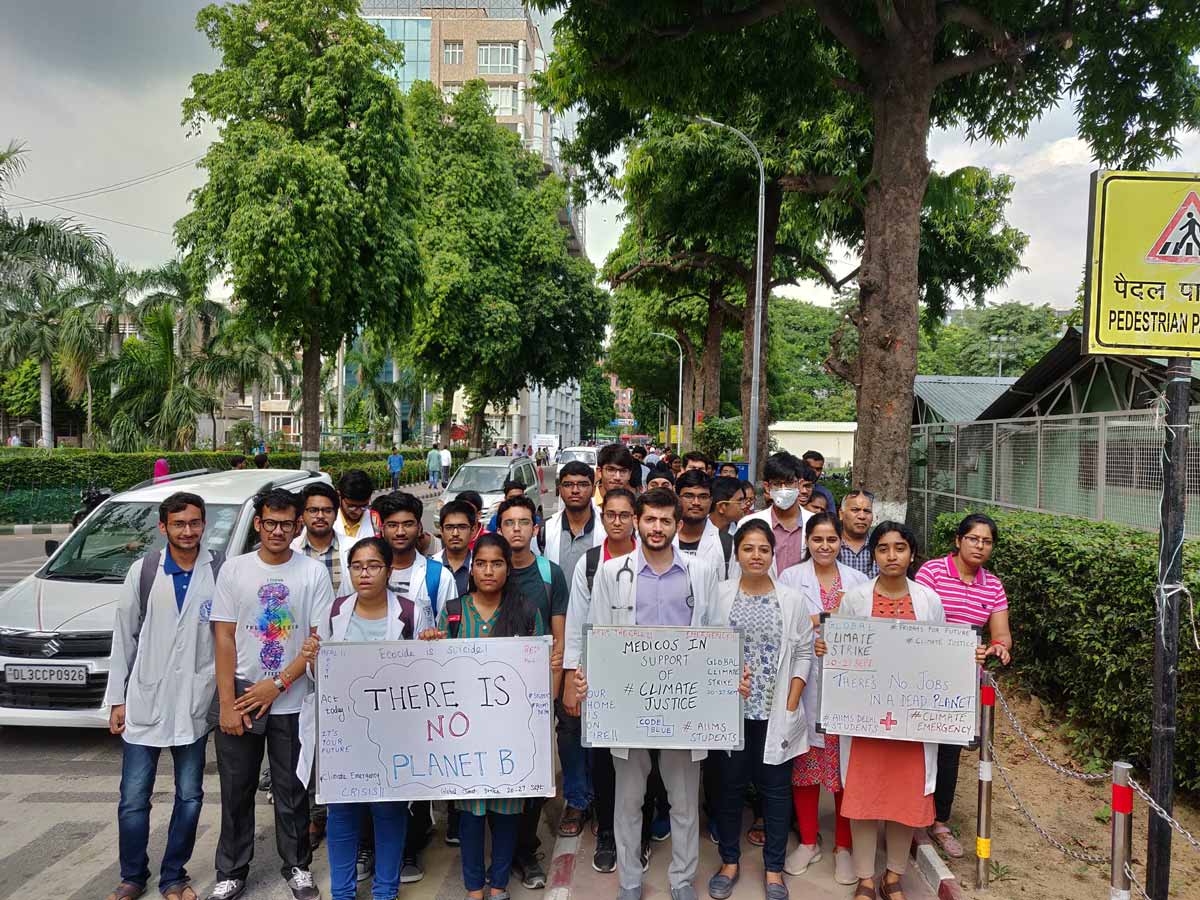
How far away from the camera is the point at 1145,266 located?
3.47m

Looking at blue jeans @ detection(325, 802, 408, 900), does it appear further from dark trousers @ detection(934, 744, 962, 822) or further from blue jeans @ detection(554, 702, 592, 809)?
dark trousers @ detection(934, 744, 962, 822)

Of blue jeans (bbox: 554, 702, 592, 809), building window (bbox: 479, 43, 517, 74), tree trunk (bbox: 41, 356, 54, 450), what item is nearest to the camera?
blue jeans (bbox: 554, 702, 592, 809)

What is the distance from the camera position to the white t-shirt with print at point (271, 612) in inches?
157

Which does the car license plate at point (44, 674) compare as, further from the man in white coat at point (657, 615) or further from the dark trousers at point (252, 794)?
the man in white coat at point (657, 615)

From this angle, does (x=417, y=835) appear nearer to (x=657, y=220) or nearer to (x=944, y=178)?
(x=944, y=178)

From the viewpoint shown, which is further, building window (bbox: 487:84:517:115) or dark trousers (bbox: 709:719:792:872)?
building window (bbox: 487:84:517:115)

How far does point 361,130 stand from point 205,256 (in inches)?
160

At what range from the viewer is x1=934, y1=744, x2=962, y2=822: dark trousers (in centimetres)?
455

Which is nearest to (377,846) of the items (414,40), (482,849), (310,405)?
(482,849)

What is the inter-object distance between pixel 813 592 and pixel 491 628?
5.59 feet

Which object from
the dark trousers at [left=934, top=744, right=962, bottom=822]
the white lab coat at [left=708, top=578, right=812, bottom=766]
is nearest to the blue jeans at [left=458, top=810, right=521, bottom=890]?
the white lab coat at [left=708, top=578, right=812, bottom=766]

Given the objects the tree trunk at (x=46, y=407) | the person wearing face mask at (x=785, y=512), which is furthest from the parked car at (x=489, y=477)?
the tree trunk at (x=46, y=407)

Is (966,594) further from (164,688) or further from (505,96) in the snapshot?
(505,96)

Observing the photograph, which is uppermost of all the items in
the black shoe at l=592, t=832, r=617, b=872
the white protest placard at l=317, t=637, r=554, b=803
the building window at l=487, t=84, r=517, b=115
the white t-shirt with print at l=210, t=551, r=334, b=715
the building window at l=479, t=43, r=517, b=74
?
the building window at l=479, t=43, r=517, b=74
